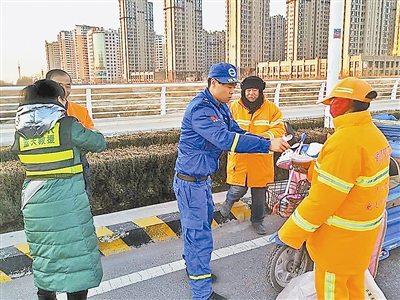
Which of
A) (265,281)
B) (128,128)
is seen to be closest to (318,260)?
(265,281)

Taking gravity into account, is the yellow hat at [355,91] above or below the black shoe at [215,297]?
above

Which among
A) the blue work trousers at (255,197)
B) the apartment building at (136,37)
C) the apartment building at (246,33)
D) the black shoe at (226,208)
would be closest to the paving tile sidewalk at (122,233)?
the black shoe at (226,208)

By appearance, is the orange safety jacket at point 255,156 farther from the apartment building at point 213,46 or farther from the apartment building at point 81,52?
the apartment building at point 213,46

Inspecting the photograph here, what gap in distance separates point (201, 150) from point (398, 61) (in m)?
22.0

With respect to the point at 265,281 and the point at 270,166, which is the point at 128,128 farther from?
the point at 265,281

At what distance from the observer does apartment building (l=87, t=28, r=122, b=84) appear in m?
12.3

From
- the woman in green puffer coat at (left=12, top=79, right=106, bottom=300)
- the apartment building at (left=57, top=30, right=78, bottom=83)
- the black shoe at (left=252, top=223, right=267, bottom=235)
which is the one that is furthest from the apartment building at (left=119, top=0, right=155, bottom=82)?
the woman in green puffer coat at (left=12, top=79, right=106, bottom=300)

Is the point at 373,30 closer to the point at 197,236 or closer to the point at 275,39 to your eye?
the point at 275,39

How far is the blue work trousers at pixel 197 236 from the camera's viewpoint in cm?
267

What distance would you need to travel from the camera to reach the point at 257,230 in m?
3.92

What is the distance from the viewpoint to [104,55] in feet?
44.2

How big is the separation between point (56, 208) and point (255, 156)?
2.15 meters

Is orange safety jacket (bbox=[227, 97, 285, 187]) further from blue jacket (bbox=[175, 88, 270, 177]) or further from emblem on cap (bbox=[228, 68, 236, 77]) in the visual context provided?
emblem on cap (bbox=[228, 68, 236, 77])

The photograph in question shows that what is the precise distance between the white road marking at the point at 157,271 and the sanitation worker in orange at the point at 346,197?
56.9 inches
